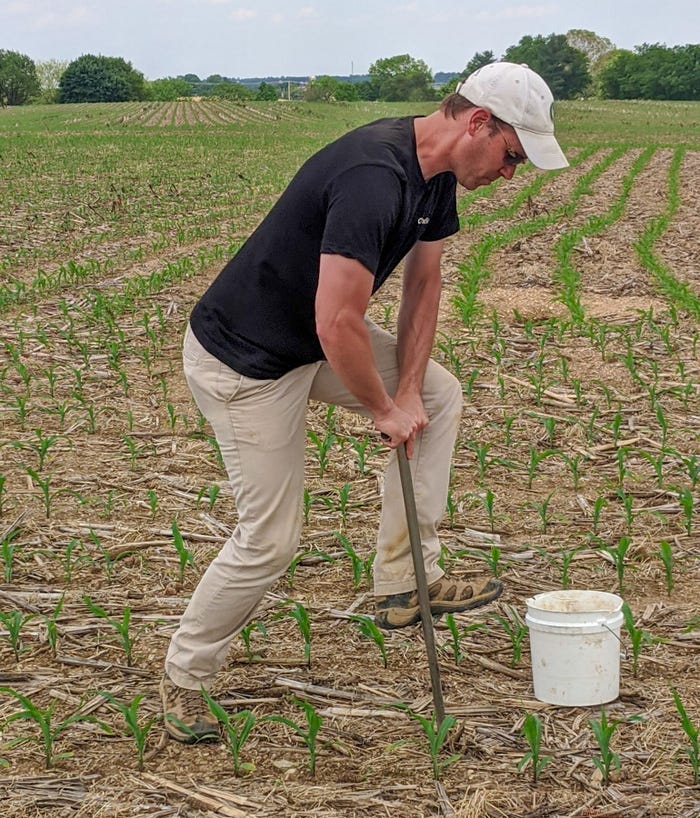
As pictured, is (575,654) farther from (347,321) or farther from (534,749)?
(347,321)

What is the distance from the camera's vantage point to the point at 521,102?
10.3 ft

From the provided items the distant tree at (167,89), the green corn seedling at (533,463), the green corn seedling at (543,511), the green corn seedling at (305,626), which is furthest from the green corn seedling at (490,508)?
the distant tree at (167,89)

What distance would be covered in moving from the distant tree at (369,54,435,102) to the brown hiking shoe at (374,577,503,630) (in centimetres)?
9955

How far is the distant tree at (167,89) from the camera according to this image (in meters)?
112

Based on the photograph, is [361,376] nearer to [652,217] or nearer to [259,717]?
[259,717]

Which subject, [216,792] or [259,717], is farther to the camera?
[259,717]

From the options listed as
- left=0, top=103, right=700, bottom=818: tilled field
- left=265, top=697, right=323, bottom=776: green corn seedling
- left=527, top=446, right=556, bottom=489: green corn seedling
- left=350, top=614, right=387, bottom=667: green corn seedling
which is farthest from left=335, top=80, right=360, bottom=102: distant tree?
left=265, top=697, right=323, bottom=776: green corn seedling

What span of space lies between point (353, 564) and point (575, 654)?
44.3 inches

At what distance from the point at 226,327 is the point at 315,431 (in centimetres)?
309

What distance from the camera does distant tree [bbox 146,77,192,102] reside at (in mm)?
112469

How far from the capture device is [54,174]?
2291 cm

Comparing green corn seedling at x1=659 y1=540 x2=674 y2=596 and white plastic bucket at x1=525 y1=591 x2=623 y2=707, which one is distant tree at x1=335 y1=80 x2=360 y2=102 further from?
white plastic bucket at x1=525 y1=591 x2=623 y2=707

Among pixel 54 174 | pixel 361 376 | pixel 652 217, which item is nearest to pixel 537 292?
pixel 652 217

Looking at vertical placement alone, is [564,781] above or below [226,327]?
below
